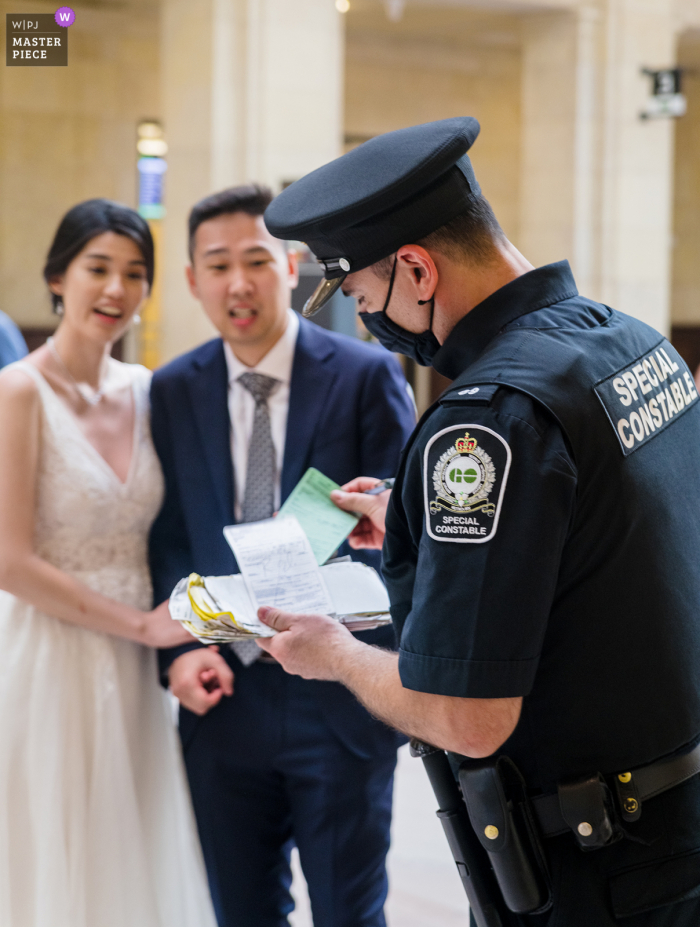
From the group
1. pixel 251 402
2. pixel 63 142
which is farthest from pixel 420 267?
pixel 63 142

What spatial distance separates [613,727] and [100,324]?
1.63 metres

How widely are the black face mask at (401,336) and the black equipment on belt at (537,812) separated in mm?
621

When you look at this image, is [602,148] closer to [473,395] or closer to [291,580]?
[291,580]

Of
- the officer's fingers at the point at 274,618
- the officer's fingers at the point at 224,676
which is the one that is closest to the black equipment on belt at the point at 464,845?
the officer's fingers at the point at 274,618

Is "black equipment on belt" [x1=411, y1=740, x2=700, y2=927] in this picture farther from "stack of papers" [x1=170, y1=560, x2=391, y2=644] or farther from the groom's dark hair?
the groom's dark hair

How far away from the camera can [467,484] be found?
4.16ft

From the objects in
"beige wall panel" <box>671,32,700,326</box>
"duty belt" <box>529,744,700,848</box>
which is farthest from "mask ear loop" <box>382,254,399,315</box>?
"beige wall panel" <box>671,32,700,326</box>

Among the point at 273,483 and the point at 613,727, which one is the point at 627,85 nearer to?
the point at 273,483

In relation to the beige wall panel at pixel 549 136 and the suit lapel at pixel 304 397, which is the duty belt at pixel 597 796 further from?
the beige wall panel at pixel 549 136

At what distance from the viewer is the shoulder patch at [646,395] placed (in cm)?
136

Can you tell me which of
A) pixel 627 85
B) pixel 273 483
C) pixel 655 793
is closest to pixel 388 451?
pixel 273 483

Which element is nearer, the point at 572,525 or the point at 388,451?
the point at 572,525

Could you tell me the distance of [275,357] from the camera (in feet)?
8.11

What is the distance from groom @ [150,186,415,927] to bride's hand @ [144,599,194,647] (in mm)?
43
